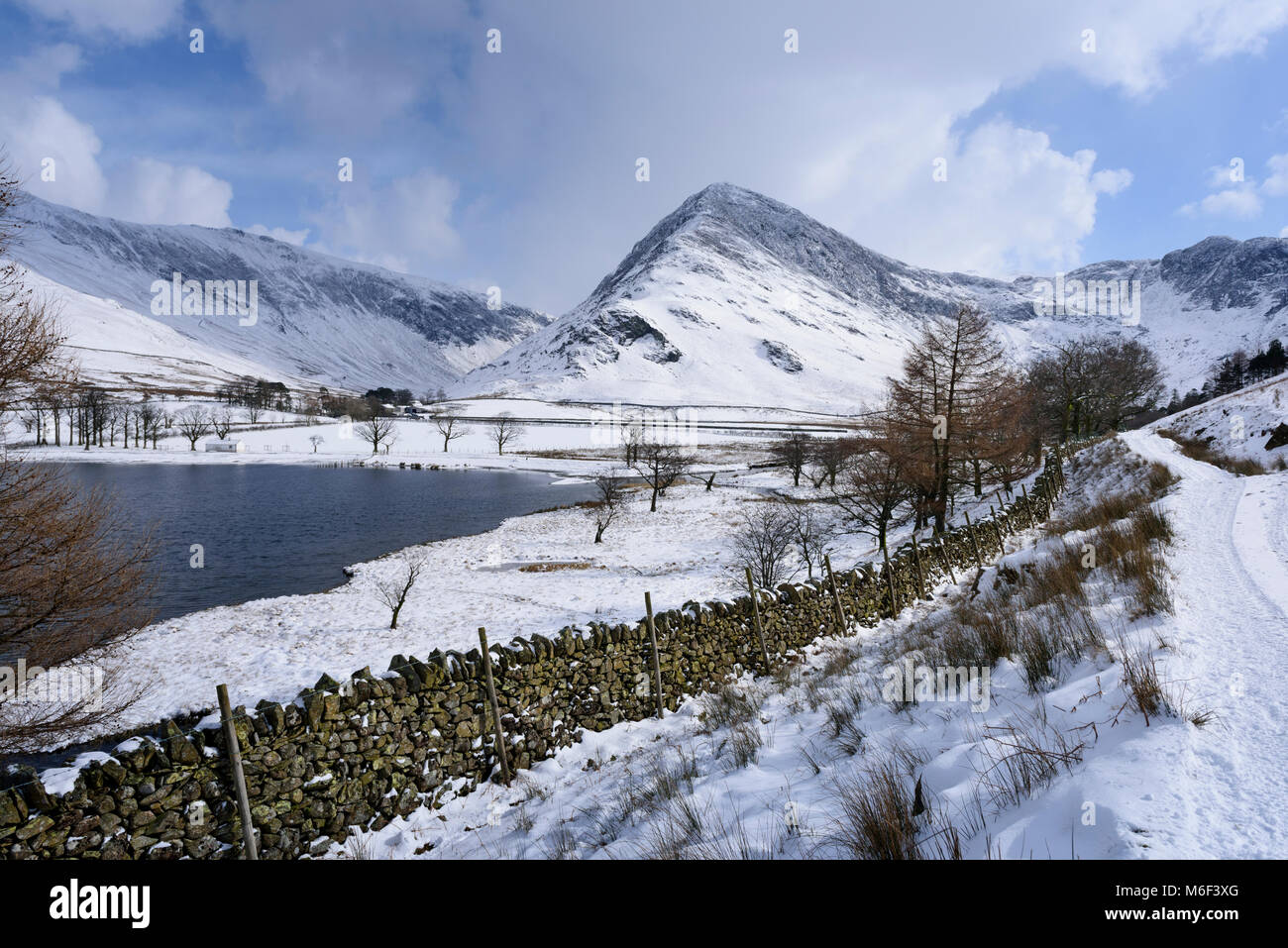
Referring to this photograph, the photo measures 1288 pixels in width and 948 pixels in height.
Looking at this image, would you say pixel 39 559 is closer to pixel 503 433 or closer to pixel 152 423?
pixel 503 433

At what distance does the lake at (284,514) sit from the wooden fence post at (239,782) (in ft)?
33.5

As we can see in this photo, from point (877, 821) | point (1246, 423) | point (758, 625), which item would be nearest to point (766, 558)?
point (758, 625)

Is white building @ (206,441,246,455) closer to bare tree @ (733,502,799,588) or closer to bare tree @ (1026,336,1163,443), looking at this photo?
bare tree @ (733,502,799,588)

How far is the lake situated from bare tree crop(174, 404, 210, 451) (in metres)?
24.1

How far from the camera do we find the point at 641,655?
10312 millimetres

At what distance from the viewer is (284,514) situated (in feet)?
116

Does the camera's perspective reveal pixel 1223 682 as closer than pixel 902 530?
Yes

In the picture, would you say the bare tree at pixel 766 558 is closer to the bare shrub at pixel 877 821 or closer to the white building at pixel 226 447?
the bare shrub at pixel 877 821

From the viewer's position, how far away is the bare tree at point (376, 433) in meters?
85.1

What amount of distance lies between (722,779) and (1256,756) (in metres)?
3.84
